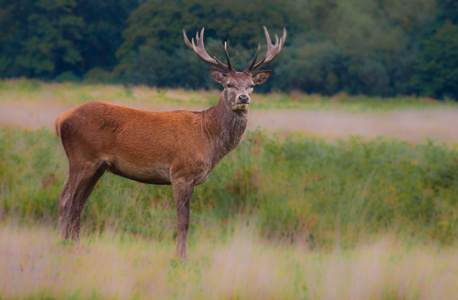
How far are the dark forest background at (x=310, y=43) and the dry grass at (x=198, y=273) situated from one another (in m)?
11.5

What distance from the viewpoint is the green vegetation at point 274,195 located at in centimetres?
736

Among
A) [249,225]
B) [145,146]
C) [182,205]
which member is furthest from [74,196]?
[249,225]

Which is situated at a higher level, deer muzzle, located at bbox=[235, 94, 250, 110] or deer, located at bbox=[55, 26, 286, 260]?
deer muzzle, located at bbox=[235, 94, 250, 110]

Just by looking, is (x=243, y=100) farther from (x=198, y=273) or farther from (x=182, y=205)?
(x=198, y=273)

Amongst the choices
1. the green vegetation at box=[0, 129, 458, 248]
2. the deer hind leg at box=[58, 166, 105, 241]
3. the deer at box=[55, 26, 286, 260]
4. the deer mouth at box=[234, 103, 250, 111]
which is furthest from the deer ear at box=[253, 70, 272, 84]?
the green vegetation at box=[0, 129, 458, 248]

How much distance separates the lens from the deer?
220 inches

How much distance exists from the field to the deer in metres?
0.62

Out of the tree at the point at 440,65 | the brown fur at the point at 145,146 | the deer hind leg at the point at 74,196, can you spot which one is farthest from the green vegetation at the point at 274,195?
the tree at the point at 440,65

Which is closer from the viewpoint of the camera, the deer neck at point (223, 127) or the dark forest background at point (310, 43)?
the deer neck at point (223, 127)

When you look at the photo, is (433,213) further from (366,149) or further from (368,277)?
(368,277)

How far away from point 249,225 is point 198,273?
8.78ft

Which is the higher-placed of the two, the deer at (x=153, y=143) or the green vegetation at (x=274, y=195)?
the deer at (x=153, y=143)

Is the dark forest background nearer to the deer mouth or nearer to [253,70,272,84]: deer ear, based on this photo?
[253,70,272,84]: deer ear

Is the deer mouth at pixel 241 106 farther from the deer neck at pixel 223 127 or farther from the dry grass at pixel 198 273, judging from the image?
the dry grass at pixel 198 273
